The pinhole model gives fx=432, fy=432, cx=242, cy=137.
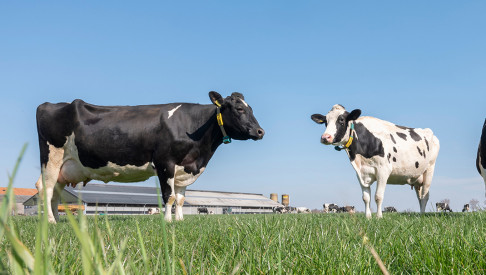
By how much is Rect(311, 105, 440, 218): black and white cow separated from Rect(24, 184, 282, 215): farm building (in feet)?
111

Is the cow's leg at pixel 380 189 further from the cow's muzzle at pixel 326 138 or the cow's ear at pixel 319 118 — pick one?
the cow's ear at pixel 319 118

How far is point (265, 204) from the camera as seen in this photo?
74.1 m

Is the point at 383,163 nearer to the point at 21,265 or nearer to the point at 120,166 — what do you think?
the point at 120,166

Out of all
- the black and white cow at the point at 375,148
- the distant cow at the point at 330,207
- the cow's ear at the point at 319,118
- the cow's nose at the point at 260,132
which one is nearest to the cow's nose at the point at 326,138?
the black and white cow at the point at 375,148

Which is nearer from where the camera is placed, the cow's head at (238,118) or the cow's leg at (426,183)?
the cow's head at (238,118)

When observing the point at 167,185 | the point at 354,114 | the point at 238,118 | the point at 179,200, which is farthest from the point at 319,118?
the point at 167,185

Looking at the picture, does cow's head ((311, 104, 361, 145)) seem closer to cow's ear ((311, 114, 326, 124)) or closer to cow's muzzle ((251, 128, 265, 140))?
cow's ear ((311, 114, 326, 124))

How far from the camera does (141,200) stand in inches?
2170

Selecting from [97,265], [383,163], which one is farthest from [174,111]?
[97,265]

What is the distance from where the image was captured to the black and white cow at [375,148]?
9.83m

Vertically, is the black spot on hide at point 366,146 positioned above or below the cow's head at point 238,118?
below

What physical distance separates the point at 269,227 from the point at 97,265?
104 inches

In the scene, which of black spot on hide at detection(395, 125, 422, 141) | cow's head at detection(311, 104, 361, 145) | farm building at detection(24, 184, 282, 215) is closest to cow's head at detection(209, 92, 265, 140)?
cow's head at detection(311, 104, 361, 145)

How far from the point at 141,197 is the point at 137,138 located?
162 feet
